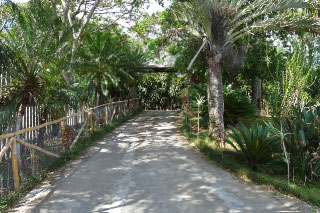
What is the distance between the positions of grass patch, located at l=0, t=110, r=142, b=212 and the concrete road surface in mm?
186

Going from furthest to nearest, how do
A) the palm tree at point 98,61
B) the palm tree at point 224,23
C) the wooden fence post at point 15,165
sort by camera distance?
1. the palm tree at point 98,61
2. the palm tree at point 224,23
3. the wooden fence post at point 15,165

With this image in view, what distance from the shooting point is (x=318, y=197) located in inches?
159

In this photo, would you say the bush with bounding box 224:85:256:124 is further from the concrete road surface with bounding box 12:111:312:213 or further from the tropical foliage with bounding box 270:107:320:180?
the tropical foliage with bounding box 270:107:320:180

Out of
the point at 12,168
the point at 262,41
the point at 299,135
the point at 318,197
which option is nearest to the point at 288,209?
the point at 318,197

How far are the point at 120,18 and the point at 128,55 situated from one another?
118 inches

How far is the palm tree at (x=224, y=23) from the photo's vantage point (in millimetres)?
6715

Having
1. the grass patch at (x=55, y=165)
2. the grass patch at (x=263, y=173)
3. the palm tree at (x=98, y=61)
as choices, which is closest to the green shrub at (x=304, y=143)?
the grass patch at (x=263, y=173)

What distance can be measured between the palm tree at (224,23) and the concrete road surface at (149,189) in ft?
5.37

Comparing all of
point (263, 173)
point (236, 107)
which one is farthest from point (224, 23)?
point (263, 173)

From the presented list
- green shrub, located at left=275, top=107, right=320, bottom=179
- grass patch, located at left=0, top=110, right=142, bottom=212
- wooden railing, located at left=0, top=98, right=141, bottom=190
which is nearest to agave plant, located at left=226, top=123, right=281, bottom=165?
green shrub, located at left=275, top=107, right=320, bottom=179

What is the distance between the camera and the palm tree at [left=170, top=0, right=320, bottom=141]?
671cm

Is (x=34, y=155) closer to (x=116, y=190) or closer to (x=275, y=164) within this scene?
(x=116, y=190)

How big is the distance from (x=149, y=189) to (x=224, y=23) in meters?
5.31

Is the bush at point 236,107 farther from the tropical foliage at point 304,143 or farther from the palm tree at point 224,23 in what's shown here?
the tropical foliage at point 304,143
